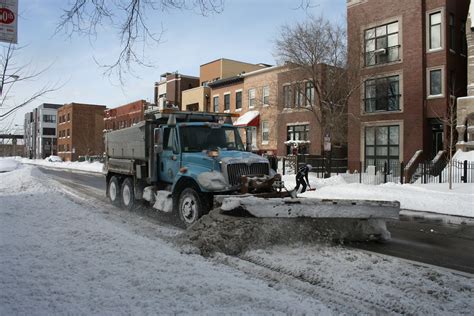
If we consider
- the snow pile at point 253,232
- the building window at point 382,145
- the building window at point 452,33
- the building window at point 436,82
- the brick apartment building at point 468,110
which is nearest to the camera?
the snow pile at point 253,232

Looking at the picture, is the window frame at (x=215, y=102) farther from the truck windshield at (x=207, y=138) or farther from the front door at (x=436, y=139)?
the truck windshield at (x=207, y=138)

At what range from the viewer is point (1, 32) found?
7.99m

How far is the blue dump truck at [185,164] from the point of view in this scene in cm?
942

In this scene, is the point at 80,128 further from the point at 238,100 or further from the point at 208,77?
the point at 238,100

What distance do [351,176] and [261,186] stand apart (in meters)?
16.8

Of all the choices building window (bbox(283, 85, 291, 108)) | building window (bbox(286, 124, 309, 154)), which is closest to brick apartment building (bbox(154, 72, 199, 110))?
building window (bbox(286, 124, 309, 154))

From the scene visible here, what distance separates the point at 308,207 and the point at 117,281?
3684 millimetres

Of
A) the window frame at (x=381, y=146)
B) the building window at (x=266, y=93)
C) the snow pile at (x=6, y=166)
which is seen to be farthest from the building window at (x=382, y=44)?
the snow pile at (x=6, y=166)

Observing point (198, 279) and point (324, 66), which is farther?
point (324, 66)

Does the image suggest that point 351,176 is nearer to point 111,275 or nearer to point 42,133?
point 111,275

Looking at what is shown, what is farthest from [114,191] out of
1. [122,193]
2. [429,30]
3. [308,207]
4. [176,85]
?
[176,85]

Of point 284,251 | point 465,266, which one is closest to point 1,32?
point 284,251

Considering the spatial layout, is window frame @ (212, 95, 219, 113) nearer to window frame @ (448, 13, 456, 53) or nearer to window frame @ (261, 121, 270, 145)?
window frame @ (261, 121, 270, 145)

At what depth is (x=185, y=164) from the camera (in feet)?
33.6
